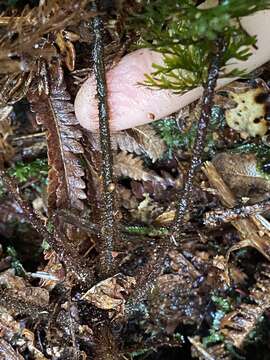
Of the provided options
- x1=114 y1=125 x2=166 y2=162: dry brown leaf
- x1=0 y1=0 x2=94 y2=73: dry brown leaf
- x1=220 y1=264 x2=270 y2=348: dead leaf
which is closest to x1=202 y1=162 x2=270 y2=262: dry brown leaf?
x1=220 y1=264 x2=270 y2=348: dead leaf

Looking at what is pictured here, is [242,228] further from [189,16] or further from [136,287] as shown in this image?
[189,16]

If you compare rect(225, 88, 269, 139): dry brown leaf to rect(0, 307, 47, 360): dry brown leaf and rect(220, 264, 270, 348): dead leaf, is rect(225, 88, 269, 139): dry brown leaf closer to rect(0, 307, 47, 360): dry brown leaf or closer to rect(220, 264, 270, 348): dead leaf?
rect(220, 264, 270, 348): dead leaf

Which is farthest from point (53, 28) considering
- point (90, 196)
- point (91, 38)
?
point (90, 196)

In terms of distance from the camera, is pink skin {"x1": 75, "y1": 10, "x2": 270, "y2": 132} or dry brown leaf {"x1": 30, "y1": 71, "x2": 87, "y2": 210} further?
dry brown leaf {"x1": 30, "y1": 71, "x2": 87, "y2": 210}

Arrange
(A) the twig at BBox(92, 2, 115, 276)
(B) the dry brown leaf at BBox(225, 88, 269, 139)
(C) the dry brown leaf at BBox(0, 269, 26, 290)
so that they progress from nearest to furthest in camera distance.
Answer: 1. (A) the twig at BBox(92, 2, 115, 276)
2. (C) the dry brown leaf at BBox(0, 269, 26, 290)
3. (B) the dry brown leaf at BBox(225, 88, 269, 139)

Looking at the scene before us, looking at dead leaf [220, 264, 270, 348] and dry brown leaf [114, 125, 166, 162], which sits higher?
dry brown leaf [114, 125, 166, 162]

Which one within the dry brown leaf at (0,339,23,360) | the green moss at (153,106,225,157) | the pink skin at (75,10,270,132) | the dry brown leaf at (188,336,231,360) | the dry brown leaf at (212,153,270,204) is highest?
the pink skin at (75,10,270,132)

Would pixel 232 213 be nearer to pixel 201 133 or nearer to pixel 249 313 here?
pixel 249 313

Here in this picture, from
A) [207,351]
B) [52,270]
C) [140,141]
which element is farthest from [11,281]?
[207,351]
